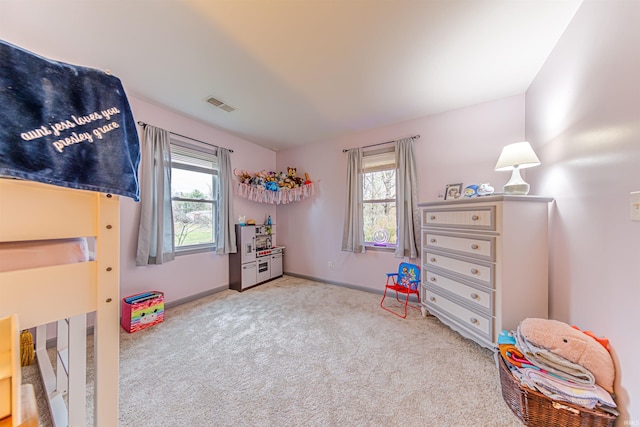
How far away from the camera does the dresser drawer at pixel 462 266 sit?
1.62m

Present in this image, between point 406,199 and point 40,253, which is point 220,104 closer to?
point 40,253

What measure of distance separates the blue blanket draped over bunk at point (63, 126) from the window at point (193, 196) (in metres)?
2.27

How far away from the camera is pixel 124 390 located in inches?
53.0

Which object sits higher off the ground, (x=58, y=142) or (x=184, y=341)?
(x=58, y=142)

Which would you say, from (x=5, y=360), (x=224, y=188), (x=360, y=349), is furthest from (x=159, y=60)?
(x=360, y=349)

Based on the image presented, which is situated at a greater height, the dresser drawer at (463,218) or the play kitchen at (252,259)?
the dresser drawer at (463,218)

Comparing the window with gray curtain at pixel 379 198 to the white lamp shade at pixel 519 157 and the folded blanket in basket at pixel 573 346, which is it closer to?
the white lamp shade at pixel 519 157

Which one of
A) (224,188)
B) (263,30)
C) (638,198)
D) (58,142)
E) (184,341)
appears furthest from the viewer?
(224,188)

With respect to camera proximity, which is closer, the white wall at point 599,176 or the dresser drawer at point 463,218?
the white wall at point 599,176

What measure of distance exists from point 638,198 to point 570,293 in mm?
806

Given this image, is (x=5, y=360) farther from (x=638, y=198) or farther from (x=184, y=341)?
(x=638, y=198)

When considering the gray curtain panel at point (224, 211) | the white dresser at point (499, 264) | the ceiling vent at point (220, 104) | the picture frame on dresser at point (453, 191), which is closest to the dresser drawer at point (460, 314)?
the white dresser at point (499, 264)

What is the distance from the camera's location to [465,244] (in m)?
1.82

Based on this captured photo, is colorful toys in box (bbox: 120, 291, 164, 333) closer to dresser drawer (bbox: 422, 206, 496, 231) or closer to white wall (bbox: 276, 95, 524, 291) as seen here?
white wall (bbox: 276, 95, 524, 291)
